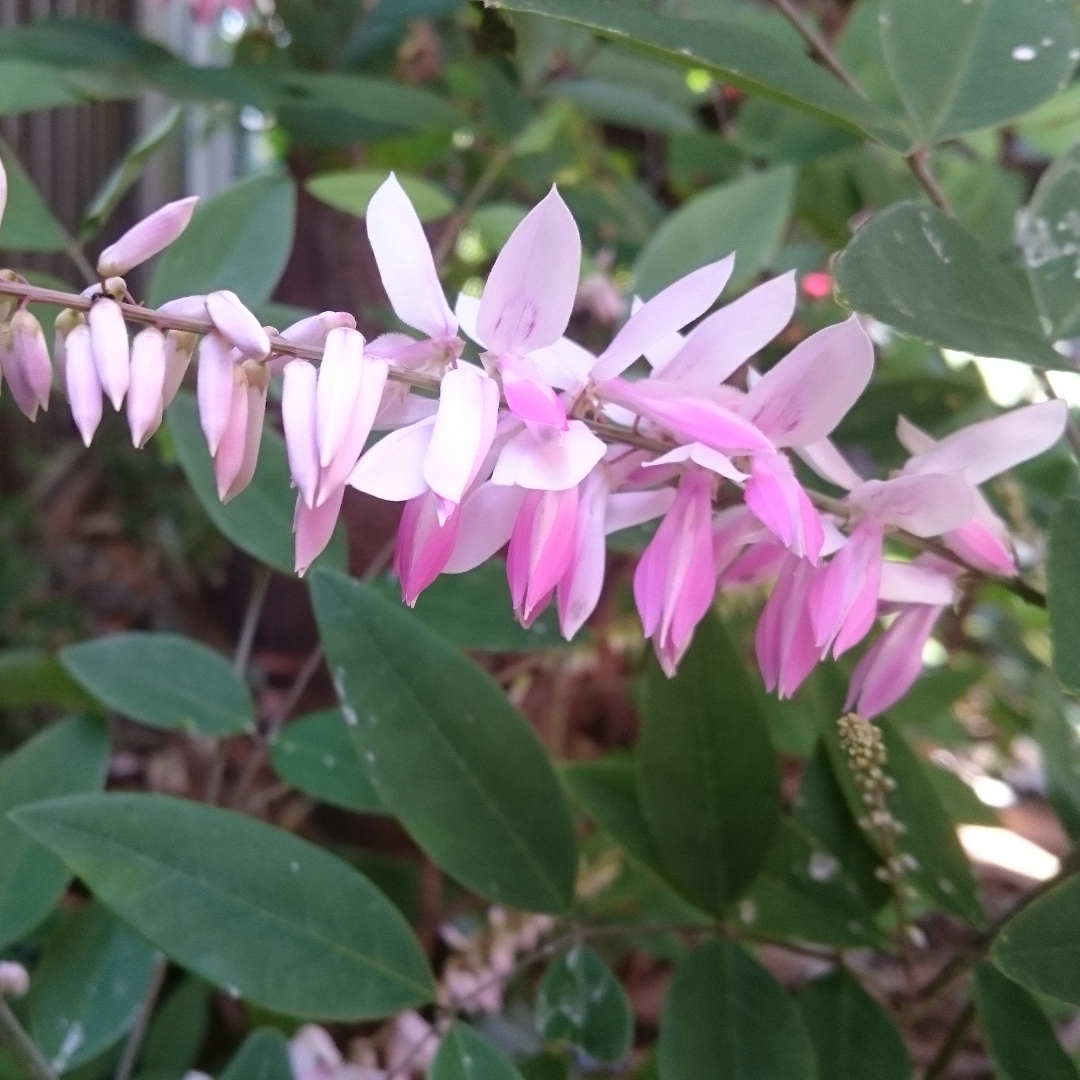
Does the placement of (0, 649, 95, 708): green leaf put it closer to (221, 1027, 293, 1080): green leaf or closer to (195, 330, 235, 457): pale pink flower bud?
(221, 1027, 293, 1080): green leaf

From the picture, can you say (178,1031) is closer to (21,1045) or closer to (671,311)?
(21,1045)

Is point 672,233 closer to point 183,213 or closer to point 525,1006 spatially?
point 183,213

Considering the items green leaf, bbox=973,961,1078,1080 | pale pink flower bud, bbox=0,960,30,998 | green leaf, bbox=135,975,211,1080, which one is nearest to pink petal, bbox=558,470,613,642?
green leaf, bbox=973,961,1078,1080

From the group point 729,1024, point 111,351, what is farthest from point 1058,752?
point 111,351

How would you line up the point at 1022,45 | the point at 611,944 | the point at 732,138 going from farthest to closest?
the point at 732,138 → the point at 611,944 → the point at 1022,45

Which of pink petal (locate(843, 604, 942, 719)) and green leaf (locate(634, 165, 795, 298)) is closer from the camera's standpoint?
A: pink petal (locate(843, 604, 942, 719))

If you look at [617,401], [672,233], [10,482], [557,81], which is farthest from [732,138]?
[10,482]

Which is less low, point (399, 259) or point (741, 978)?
point (399, 259)
